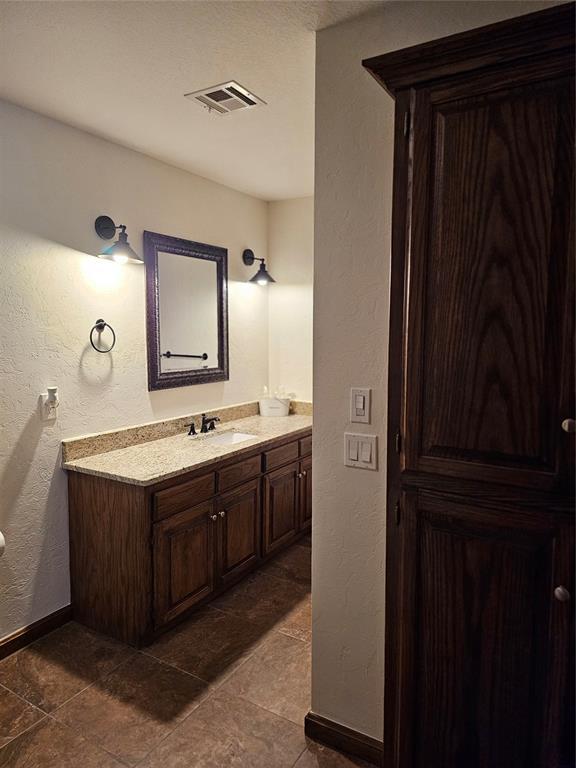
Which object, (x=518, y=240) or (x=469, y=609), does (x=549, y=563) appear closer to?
(x=469, y=609)

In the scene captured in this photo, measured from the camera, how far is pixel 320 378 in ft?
5.77

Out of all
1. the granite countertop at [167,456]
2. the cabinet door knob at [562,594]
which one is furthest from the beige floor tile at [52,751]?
the cabinet door knob at [562,594]

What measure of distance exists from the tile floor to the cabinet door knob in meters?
1.10

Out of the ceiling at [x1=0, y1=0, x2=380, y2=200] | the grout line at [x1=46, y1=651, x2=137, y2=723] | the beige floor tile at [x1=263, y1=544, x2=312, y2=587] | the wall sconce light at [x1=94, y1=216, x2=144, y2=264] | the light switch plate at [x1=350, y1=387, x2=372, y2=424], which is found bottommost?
the grout line at [x1=46, y1=651, x2=137, y2=723]

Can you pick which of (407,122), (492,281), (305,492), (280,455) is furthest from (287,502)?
(407,122)

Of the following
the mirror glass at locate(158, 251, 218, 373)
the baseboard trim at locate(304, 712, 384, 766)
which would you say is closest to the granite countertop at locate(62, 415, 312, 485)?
the mirror glass at locate(158, 251, 218, 373)

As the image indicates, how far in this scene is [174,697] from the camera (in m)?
2.04

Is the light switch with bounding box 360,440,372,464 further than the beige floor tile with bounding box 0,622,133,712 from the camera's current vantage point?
No

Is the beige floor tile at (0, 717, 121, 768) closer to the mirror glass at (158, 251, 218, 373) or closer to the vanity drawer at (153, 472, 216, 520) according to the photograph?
the vanity drawer at (153, 472, 216, 520)

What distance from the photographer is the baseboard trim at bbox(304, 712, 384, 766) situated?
5.63 feet

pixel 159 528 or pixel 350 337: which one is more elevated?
pixel 350 337

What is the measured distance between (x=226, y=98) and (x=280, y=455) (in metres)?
1.98

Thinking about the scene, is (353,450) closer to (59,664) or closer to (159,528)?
(159,528)

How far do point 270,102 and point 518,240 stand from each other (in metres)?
1.51
